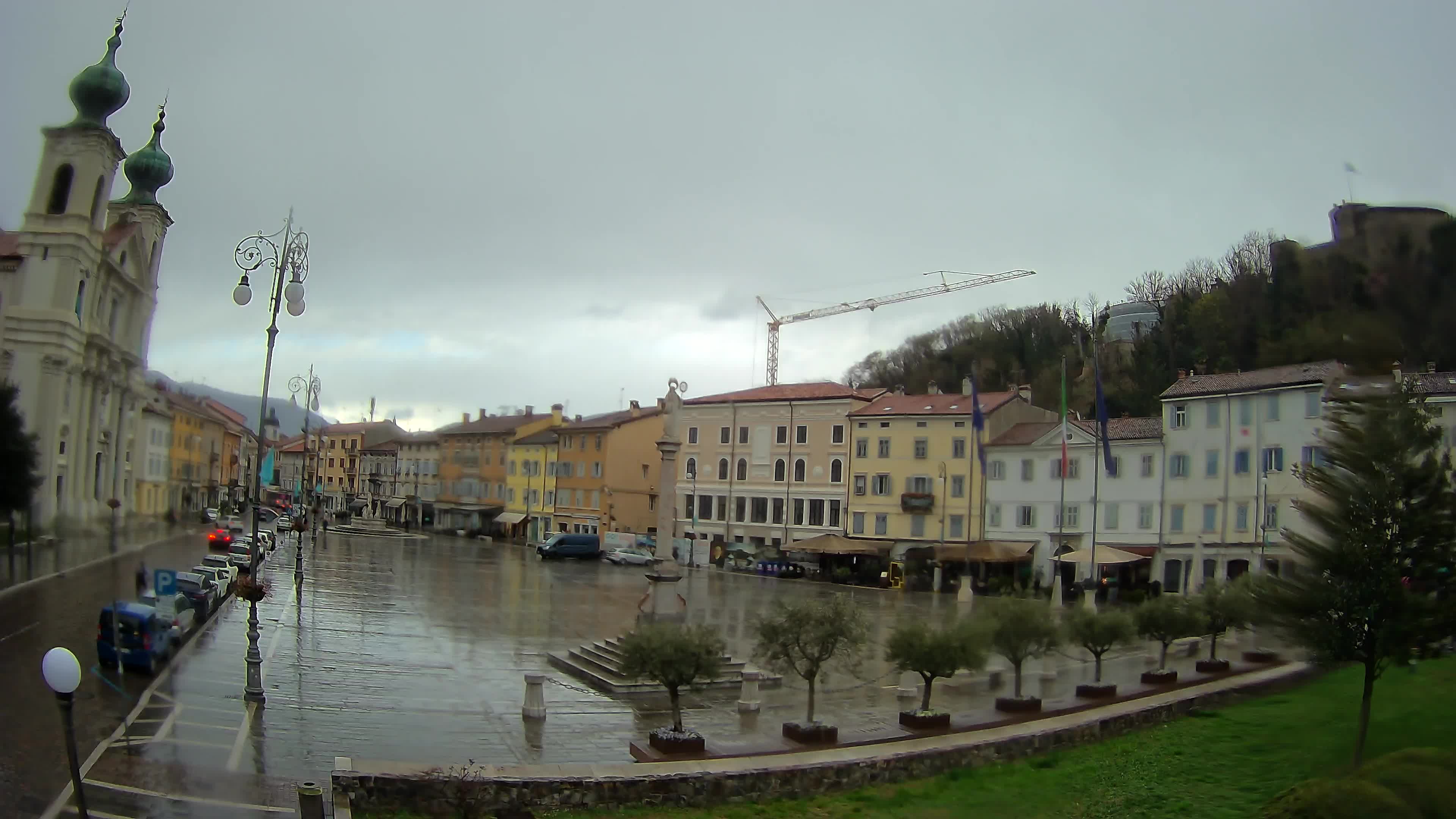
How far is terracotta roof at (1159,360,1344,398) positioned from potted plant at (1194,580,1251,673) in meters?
9.99

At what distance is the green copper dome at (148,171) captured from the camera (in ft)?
124

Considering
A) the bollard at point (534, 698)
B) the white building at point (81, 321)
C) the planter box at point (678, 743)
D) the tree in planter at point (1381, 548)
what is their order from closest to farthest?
the tree in planter at point (1381, 548) < the planter box at point (678, 743) < the bollard at point (534, 698) < the white building at point (81, 321)

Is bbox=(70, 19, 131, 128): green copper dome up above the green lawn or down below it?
above

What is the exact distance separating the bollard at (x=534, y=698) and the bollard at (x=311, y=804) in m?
7.38

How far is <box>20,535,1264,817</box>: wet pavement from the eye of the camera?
13.8 meters

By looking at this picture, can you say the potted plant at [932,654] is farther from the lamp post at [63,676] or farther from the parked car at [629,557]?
the parked car at [629,557]

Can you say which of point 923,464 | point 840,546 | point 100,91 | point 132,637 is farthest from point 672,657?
point 923,464

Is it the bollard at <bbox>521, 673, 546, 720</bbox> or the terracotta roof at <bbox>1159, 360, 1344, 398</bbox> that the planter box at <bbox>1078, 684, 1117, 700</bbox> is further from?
the terracotta roof at <bbox>1159, 360, 1344, 398</bbox>

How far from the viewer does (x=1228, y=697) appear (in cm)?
2078

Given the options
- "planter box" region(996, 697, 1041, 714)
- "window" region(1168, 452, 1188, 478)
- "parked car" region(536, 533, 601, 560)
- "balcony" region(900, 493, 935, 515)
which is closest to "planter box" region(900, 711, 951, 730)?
"planter box" region(996, 697, 1041, 714)

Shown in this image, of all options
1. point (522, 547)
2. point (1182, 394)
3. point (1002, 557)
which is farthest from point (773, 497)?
point (1182, 394)

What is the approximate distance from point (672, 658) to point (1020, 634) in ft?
26.3

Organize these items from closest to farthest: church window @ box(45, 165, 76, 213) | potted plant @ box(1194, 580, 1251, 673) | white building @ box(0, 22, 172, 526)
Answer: church window @ box(45, 165, 76, 213) → white building @ box(0, 22, 172, 526) → potted plant @ box(1194, 580, 1251, 673)

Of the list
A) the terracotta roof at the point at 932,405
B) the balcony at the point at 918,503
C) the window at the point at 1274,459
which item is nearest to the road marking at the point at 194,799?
the window at the point at 1274,459
